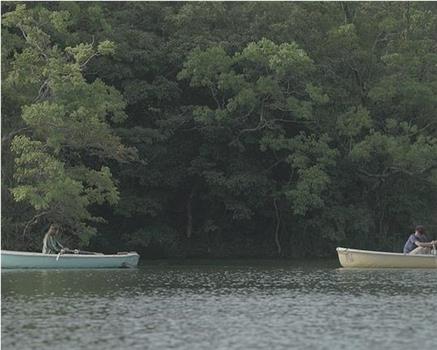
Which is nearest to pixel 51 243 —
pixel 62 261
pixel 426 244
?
pixel 62 261

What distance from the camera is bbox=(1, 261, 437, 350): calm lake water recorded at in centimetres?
1488

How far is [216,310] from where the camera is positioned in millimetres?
18734

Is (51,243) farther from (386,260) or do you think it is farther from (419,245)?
(419,245)

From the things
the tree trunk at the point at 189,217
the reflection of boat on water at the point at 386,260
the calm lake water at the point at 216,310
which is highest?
the tree trunk at the point at 189,217

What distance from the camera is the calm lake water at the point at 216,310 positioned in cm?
1488

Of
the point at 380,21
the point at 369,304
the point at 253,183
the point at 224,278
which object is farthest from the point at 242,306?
the point at 380,21

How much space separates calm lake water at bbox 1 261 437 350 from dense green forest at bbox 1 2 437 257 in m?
10.4

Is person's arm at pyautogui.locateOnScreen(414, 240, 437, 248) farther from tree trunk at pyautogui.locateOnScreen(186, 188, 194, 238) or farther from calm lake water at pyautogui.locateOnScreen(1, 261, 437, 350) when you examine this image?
tree trunk at pyautogui.locateOnScreen(186, 188, 194, 238)

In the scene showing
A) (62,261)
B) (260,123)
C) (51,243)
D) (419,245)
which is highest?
(260,123)

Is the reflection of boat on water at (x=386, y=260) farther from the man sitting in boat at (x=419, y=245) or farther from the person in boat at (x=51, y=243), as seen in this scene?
the person in boat at (x=51, y=243)

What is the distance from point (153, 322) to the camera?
Result: 1692 cm

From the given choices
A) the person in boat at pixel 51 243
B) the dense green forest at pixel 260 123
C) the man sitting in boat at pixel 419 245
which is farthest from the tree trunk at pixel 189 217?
the man sitting in boat at pixel 419 245

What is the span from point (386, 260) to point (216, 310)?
47.5 feet

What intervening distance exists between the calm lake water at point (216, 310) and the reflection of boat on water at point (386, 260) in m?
2.81
